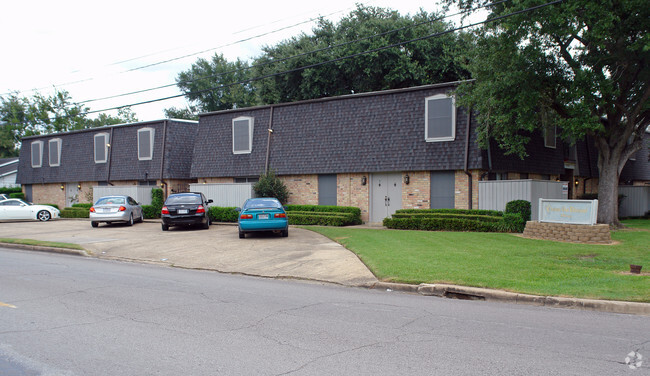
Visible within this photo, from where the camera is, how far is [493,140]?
20.3m

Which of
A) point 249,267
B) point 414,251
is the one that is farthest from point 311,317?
point 414,251

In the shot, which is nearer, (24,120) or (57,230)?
(57,230)

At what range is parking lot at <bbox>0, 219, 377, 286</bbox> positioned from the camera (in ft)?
35.7

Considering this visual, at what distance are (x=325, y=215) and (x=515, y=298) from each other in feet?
47.0

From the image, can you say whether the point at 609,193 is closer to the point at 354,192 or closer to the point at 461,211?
the point at 461,211

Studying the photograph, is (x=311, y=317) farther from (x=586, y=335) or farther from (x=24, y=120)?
(x=24, y=120)

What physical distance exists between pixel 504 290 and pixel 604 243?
305 inches

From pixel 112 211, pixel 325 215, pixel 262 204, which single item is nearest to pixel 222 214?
pixel 112 211

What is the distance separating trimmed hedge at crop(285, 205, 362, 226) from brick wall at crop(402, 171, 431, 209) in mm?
2333

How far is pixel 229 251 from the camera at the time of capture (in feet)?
45.8

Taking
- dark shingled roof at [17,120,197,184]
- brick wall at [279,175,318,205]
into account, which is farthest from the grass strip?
dark shingled roof at [17,120,197,184]

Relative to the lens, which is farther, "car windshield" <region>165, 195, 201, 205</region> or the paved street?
"car windshield" <region>165, 195, 201, 205</region>

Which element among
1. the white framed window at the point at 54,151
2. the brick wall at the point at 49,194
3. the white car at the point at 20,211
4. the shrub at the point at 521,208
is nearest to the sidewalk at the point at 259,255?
the white car at the point at 20,211

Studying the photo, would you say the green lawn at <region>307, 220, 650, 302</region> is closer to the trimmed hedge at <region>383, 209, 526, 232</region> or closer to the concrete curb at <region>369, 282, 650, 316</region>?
the concrete curb at <region>369, 282, 650, 316</region>
